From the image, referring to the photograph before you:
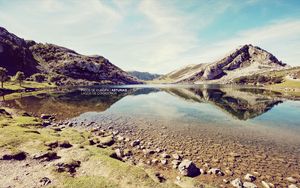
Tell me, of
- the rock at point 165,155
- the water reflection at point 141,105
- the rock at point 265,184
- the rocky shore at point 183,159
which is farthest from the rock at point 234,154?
the water reflection at point 141,105

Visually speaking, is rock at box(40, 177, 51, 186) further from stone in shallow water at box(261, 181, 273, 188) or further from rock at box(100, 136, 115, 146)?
stone in shallow water at box(261, 181, 273, 188)

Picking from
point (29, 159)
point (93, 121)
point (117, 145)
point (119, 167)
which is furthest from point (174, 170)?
point (93, 121)

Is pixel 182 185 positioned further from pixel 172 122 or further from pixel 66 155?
pixel 172 122

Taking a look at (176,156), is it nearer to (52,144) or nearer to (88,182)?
(88,182)

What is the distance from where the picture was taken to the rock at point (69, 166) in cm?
2085

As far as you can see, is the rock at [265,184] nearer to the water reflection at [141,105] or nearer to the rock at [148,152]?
the rock at [148,152]

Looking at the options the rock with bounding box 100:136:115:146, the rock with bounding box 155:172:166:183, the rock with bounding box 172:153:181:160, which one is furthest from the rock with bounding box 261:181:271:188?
the rock with bounding box 100:136:115:146

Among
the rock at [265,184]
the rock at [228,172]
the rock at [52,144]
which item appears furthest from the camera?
the rock at [52,144]

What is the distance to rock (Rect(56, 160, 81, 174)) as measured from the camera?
68.4 ft

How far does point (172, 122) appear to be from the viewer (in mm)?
52375

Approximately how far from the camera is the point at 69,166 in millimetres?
21750

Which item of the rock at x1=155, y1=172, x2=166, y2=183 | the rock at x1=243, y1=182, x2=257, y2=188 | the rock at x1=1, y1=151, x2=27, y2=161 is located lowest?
the rock at x1=243, y1=182, x2=257, y2=188

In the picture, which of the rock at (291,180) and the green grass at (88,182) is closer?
the green grass at (88,182)

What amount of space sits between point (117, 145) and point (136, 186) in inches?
619
